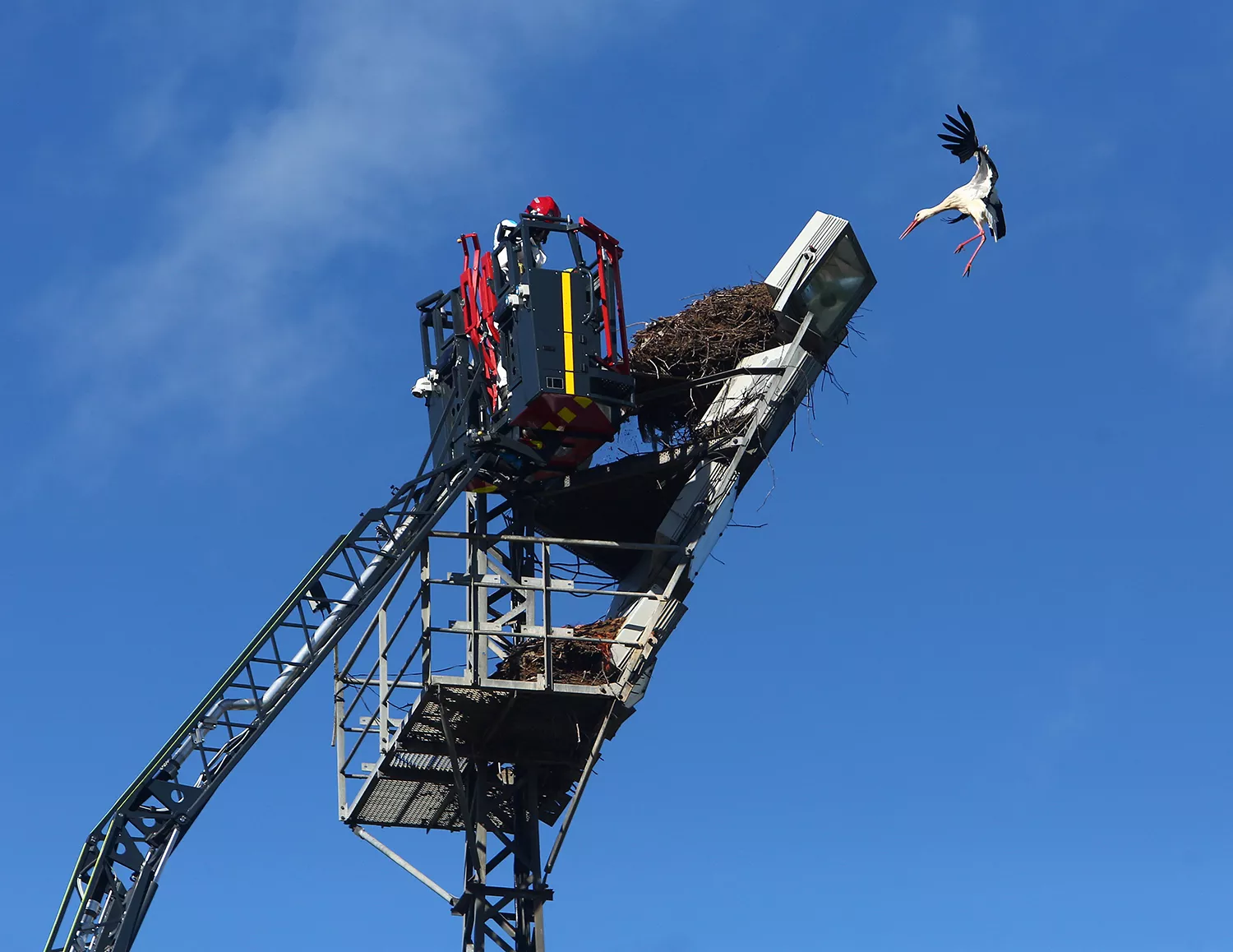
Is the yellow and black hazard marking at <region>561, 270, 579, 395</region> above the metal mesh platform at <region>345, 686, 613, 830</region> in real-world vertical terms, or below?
above

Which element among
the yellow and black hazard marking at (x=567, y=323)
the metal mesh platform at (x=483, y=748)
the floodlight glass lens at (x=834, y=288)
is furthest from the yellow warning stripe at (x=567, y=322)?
the metal mesh platform at (x=483, y=748)

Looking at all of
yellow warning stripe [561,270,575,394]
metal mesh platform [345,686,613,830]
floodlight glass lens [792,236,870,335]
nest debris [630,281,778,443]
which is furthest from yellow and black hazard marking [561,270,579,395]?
metal mesh platform [345,686,613,830]

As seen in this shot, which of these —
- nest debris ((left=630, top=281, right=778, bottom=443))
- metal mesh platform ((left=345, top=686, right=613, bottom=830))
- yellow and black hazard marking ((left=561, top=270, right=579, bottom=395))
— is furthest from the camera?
nest debris ((left=630, top=281, right=778, bottom=443))

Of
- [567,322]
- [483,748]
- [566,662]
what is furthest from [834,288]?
[483,748]

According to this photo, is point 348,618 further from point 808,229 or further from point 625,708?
point 808,229

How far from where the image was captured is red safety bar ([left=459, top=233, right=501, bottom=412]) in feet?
103

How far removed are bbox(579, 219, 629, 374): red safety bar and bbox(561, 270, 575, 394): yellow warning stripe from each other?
0.45 meters

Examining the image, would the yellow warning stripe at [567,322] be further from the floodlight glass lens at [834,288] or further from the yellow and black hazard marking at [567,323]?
the floodlight glass lens at [834,288]

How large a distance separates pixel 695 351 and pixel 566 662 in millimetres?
4830

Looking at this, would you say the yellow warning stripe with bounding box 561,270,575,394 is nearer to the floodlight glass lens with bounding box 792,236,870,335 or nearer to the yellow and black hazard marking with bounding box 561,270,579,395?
the yellow and black hazard marking with bounding box 561,270,579,395

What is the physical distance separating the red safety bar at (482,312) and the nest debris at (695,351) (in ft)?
6.90

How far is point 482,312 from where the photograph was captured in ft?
105

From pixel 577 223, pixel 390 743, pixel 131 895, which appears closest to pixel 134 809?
pixel 131 895

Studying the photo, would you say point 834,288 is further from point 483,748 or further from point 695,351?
point 483,748
